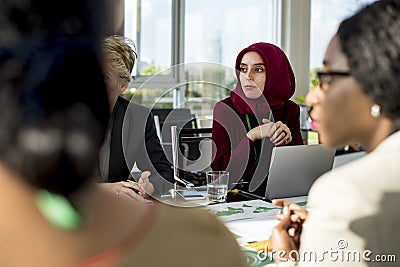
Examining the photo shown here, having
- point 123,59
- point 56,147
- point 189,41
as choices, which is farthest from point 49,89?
point 189,41

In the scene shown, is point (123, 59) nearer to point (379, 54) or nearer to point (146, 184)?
point (146, 184)

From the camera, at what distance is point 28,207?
1.57ft

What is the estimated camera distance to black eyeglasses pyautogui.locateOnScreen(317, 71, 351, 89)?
1096mm

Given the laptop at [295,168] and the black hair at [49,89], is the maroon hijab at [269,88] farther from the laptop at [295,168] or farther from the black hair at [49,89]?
the black hair at [49,89]

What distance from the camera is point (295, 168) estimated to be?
208 centimetres

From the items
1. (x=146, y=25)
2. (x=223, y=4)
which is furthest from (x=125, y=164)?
(x=223, y=4)

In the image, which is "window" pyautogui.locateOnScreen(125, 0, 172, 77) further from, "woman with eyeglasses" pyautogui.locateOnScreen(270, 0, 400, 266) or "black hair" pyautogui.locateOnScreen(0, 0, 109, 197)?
"black hair" pyautogui.locateOnScreen(0, 0, 109, 197)

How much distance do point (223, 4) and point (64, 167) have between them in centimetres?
521

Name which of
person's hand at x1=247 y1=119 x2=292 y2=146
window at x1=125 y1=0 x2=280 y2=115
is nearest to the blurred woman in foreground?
person's hand at x1=247 y1=119 x2=292 y2=146

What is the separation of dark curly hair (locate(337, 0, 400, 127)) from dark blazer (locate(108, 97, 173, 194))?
4.61 feet

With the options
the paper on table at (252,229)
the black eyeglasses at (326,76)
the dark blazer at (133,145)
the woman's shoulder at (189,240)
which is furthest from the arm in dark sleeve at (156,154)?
the woman's shoulder at (189,240)

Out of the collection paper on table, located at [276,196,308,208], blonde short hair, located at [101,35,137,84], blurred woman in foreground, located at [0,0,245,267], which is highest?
blonde short hair, located at [101,35,137,84]

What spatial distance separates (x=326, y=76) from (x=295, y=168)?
3.25 ft

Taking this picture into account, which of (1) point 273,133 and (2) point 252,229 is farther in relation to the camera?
(1) point 273,133
